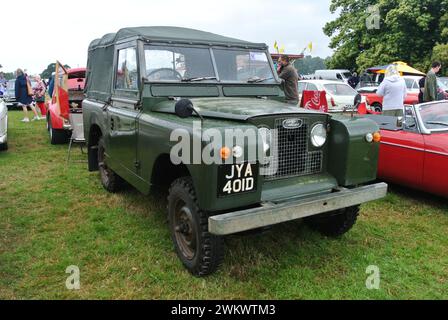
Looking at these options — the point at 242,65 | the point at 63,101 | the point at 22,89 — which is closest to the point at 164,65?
the point at 242,65

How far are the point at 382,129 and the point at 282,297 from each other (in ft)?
11.8

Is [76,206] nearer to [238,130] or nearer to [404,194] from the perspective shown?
[238,130]

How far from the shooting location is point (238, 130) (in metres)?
2.98

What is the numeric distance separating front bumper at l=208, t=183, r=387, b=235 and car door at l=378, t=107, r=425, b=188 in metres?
1.84

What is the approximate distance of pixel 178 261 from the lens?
3.69 m

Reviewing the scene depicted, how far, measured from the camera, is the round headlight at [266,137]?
129 inches

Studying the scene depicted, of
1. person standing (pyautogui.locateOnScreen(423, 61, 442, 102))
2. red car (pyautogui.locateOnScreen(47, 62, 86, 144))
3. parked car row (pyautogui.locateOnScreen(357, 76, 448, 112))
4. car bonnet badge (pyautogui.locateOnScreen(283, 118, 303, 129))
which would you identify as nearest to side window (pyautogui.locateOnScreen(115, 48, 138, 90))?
car bonnet badge (pyautogui.locateOnScreen(283, 118, 303, 129))

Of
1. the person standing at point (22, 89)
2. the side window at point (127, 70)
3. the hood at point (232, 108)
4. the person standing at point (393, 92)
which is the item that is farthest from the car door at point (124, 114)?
the person standing at point (22, 89)

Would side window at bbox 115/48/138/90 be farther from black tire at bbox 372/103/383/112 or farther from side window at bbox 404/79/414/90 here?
side window at bbox 404/79/414/90

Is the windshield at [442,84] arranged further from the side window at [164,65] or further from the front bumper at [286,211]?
the side window at [164,65]

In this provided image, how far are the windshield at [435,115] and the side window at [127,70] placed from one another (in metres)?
3.88

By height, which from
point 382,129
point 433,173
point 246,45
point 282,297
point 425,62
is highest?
point 425,62

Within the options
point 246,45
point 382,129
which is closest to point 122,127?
point 246,45

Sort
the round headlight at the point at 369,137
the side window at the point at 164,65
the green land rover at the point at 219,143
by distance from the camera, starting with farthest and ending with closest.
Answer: the side window at the point at 164,65
the round headlight at the point at 369,137
the green land rover at the point at 219,143
